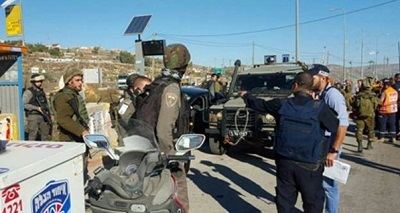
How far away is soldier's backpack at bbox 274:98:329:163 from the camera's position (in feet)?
11.0

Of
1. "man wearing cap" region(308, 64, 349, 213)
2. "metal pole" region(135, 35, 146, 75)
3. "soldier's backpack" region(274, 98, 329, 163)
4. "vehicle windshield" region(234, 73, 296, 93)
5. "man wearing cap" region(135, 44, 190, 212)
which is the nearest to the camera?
"man wearing cap" region(135, 44, 190, 212)

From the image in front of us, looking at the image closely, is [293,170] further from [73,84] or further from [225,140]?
[225,140]

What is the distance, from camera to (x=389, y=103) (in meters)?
10.4

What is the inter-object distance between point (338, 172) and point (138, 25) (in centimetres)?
847

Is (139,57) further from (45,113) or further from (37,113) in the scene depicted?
(37,113)

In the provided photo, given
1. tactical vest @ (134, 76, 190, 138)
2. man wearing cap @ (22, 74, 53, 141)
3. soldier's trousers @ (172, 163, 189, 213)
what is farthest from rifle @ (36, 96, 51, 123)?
soldier's trousers @ (172, 163, 189, 213)

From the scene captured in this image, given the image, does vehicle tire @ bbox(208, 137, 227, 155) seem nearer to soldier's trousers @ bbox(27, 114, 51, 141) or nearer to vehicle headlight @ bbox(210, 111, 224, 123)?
vehicle headlight @ bbox(210, 111, 224, 123)

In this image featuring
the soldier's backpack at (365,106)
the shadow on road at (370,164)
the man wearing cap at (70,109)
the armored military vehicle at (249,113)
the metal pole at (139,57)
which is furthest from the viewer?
the metal pole at (139,57)

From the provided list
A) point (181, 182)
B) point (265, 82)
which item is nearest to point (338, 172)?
point (181, 182)

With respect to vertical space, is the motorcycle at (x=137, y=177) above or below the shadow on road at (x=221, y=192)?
above

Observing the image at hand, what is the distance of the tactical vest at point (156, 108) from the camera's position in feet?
9.97

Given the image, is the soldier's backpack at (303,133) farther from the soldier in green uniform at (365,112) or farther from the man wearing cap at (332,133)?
the soldier in green uniform at (365,112)

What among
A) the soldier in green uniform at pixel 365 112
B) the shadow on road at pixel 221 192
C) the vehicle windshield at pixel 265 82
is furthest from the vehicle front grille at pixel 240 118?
the soldier in green uniform at pixel 365 112

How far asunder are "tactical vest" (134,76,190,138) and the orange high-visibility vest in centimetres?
885
